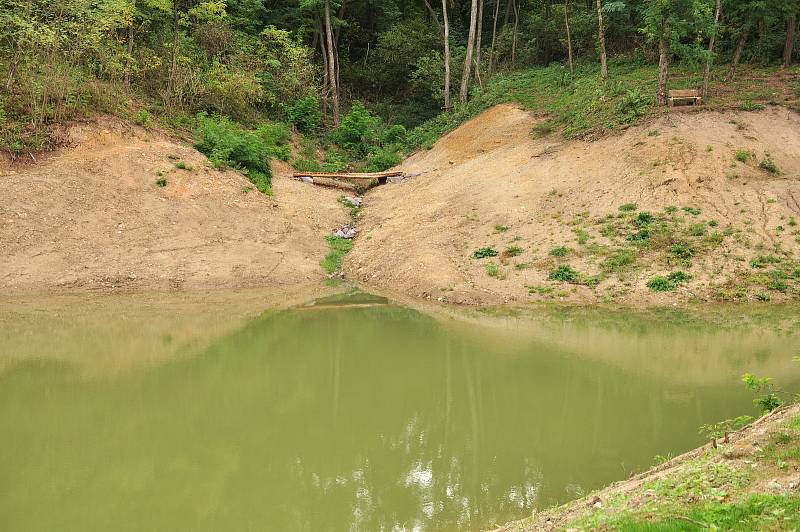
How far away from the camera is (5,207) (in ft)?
57.3

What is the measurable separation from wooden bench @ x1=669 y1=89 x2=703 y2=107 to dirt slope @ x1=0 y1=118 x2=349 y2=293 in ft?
38.0

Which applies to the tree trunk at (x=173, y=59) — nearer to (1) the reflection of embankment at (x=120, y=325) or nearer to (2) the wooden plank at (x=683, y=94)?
(1) the reflection of embankment at (x=120, y=325)

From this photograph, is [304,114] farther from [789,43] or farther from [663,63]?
[789,43]

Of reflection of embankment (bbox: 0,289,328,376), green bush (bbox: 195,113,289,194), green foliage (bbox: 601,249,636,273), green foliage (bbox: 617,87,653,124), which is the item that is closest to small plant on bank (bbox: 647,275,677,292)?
green foliage (bbox: 601,249,636,273)

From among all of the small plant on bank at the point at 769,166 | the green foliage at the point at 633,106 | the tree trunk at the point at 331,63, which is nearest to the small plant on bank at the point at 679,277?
the small plant on bank at the point at 769,166

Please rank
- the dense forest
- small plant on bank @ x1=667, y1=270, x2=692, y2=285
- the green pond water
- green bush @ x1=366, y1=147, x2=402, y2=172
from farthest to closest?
green bush @ x1=366, y1=147, x2=402, y2=172 → the dense forest → small plant on bank @ x1=667, y1=270, x2=692, y2=285 → the green pond water

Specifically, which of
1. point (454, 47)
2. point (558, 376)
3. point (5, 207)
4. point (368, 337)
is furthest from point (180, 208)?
point (454, 47)

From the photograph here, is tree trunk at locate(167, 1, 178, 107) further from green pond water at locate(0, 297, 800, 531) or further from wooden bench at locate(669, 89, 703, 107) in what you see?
wooden bench at locate(669, 89, 703, 107)

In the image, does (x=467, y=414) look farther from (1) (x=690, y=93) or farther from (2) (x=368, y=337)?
(1) (x=690, y=93)

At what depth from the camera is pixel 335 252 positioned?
19781mm

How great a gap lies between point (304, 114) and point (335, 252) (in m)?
12.0

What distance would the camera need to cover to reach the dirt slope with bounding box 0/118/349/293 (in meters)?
16.9

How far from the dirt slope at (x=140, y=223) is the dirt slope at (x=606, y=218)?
8.39ft

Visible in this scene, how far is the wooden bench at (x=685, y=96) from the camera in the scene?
69.6ft
